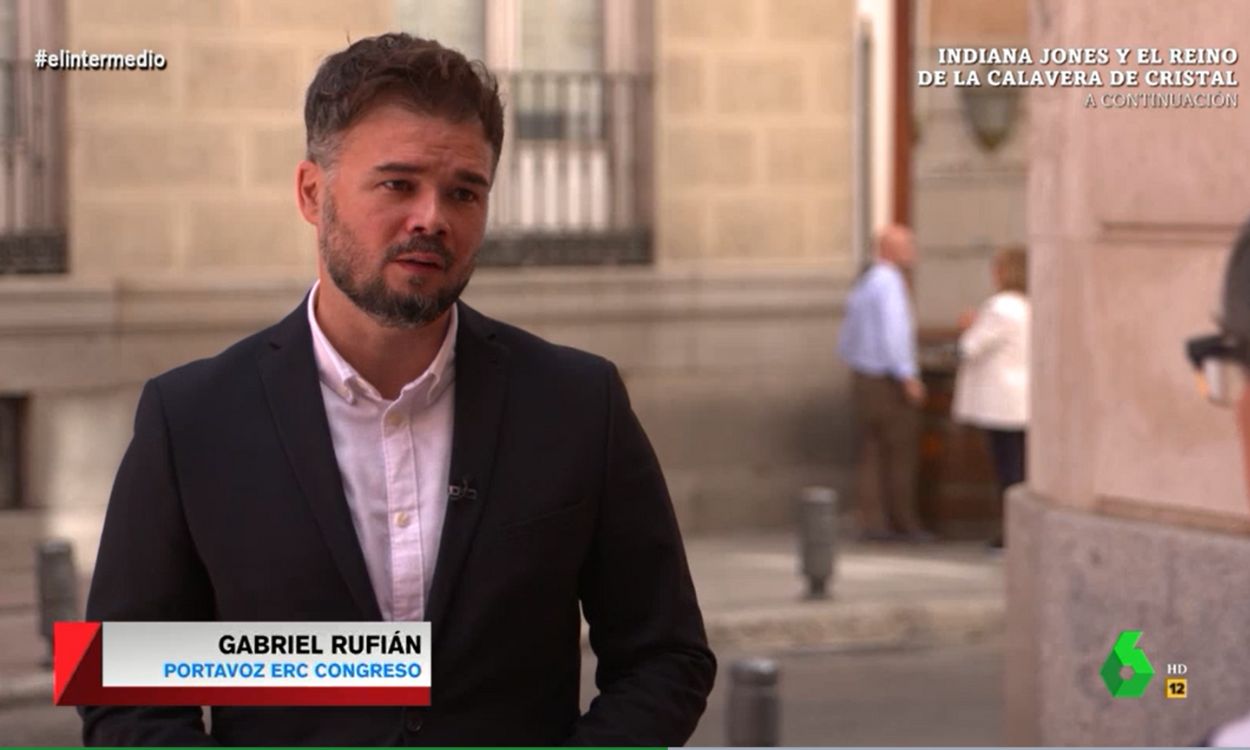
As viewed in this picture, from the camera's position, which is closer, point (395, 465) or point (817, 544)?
point (395, 465)

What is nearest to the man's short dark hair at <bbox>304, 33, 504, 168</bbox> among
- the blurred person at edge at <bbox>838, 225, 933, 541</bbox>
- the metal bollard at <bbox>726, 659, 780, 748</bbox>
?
the metal bollard at <bbox>726, 659, 780, 748</bbox>

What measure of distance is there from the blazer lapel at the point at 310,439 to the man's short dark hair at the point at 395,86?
0.25 meters

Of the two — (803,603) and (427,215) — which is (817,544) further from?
(427,215)

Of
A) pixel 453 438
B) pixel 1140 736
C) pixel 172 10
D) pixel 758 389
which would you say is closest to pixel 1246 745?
pixel 453 438

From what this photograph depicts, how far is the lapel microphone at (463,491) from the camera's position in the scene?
3.10m

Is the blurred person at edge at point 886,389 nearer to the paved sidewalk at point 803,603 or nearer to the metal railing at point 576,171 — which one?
the paved sidewalk at point 803,603

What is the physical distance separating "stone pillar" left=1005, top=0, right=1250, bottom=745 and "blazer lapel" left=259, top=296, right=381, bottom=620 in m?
3.75

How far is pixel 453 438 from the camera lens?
3.14 metres

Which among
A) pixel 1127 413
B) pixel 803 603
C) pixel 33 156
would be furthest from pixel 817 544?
pixel 1127 413

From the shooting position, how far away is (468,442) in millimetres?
3145

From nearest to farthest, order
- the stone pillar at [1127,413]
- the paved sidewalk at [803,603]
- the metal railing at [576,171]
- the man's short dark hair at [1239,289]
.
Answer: the man's short dark hair at [1239,289] → the stone pillar at [1127,413] → the paved sidewalk at [803,603] → the metal railing at [576,171]

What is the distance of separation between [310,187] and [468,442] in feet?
1.32

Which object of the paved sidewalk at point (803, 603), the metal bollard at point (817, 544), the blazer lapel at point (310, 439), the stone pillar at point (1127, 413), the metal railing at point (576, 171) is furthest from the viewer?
the metal railing at point (576, 171)

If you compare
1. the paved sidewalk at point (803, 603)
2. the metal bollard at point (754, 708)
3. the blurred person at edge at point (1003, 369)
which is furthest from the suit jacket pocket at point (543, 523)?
the blurred person at edge at point (1003, 369)
